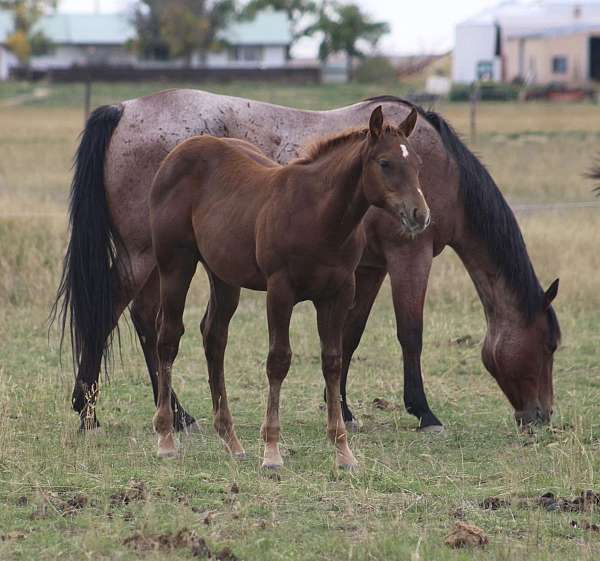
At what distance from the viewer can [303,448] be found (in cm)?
598

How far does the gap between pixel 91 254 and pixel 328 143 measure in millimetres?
1890

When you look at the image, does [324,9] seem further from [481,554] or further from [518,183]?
[481,554]

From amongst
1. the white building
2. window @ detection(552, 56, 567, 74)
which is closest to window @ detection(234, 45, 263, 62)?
the white building

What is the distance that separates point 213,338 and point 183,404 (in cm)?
135

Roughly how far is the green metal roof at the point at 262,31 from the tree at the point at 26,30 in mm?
9938

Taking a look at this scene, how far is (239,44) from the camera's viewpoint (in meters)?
63.5

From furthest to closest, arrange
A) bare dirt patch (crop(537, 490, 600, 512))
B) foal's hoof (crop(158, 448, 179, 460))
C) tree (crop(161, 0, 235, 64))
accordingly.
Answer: tree (crop(161, 0, 235, 64)), foal's hoof (crop(158, 448, 179, 460)), bare dirt patch (crop(537, 490, 600, 512))

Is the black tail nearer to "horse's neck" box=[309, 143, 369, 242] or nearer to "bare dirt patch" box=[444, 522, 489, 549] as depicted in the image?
"horse's neck" box=[309, 143, 369, 242]

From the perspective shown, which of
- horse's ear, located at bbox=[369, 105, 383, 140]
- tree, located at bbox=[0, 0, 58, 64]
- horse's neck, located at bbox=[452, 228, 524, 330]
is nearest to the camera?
horse's ear, located at bbox=[369, 105, 383, 140]

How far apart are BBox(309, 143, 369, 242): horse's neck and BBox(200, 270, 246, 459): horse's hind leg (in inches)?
38.6

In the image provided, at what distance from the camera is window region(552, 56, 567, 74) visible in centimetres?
5356

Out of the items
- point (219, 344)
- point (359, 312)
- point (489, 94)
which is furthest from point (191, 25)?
point (219, 344)

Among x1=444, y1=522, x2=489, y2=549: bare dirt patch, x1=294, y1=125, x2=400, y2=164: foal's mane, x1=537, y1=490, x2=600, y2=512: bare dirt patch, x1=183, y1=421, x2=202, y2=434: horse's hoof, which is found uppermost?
x1=294, y1=125, x2=400, y2=164: foal's mane

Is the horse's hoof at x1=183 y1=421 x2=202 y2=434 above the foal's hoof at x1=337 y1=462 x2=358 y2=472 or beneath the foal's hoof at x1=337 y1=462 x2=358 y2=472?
beneath
